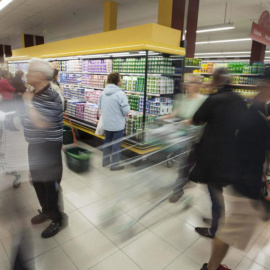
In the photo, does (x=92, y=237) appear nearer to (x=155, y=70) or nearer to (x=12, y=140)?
(x=12, y=140)

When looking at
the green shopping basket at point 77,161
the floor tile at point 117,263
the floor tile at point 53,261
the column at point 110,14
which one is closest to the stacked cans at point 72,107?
the column at point 110,14

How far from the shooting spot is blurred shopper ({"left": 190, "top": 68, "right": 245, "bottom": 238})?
182cm

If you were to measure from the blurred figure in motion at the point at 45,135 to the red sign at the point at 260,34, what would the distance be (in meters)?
5.65

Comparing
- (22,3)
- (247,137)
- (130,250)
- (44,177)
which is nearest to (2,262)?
(44,177)

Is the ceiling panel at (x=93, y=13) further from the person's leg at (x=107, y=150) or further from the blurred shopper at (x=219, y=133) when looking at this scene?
the blurred shopper at (x=219, y=133)

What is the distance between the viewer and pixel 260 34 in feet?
20.6

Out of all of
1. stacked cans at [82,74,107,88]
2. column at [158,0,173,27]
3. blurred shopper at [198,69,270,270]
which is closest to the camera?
blurred shopper at [198,69,270,270]

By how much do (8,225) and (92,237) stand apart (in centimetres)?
100

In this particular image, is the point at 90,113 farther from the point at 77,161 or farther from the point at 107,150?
the point at 77,161

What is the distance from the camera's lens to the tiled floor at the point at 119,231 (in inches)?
87.5

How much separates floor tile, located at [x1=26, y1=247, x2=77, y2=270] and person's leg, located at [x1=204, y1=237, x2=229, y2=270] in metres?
1.25

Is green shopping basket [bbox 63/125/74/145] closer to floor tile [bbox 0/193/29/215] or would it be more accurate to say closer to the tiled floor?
the tiled floor

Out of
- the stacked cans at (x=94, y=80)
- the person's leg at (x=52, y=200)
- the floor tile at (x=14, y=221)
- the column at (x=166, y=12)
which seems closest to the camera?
the floor tile at (x=14, y=221)

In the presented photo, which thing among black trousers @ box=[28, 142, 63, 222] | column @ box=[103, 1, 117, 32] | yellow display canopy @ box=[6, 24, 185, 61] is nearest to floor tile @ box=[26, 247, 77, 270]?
black trousers @ box=[28, 142, 63, 222]
